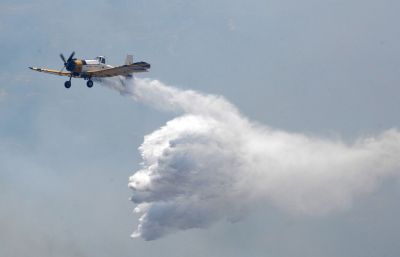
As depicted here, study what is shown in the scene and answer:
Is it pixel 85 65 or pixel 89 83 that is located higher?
pixel 85 65

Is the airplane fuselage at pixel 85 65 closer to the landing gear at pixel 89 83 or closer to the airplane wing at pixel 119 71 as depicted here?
the airplane wing at pixel 119 71

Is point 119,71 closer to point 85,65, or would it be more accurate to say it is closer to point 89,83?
point 89,83

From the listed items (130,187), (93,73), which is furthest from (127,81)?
(130,187)

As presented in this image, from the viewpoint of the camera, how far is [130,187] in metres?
152

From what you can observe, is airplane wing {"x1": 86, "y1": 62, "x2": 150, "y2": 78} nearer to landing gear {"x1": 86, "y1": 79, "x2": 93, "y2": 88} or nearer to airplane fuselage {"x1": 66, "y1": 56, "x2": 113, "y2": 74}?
airplane fuselage {"x1": 66, "y1": 56, "x2": 113, "y2": 74}

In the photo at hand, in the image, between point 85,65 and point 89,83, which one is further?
point 85,65

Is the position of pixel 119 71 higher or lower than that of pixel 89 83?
higher

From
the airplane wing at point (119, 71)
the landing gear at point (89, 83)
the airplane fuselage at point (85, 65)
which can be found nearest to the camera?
the airplane wing at point (119, 71)

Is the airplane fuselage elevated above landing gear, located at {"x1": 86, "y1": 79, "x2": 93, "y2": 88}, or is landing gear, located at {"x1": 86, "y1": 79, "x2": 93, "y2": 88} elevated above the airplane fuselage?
the airplane fuselage

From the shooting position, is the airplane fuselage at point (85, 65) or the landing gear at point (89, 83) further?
the landing gear at point (89, 83)

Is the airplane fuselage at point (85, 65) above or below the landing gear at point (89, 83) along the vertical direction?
above

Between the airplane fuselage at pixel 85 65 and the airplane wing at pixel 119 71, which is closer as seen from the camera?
the airplane wing at pixel 119 71

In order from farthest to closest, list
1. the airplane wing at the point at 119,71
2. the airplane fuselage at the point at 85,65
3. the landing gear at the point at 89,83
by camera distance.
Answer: the landing gear at the point at 89,83 → the airplane fuselage at the point at 85,65 → the airplane wing at the point at 119,71

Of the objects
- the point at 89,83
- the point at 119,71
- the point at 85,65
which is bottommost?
the point at 89,83
